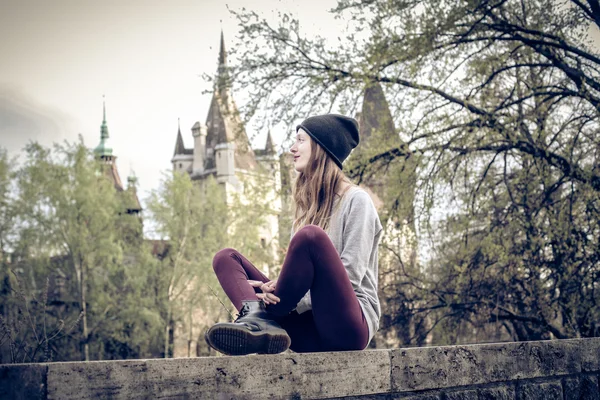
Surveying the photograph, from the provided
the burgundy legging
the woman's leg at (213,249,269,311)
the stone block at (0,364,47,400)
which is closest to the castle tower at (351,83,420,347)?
the woman's leg at (213,249,269,311)

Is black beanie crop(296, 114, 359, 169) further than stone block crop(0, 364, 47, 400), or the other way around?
black beanie crop(296, 114, 359, 169)

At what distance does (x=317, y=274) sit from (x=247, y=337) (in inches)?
15.7

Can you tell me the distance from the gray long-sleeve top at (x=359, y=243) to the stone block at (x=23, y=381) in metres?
1.38

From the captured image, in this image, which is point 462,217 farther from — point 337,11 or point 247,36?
point 247,36

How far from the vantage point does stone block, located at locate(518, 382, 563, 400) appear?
3.63 metres

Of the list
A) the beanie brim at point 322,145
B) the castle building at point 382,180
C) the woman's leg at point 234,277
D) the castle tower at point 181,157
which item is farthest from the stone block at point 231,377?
the castle tower at point 181,157

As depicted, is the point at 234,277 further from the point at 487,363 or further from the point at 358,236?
the point at 487,363

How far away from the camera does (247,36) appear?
40.9 ft

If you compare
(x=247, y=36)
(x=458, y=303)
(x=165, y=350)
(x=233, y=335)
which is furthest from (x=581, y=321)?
(x=165, y=350)

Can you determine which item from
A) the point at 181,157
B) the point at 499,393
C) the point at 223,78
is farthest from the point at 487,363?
the point at 181,157

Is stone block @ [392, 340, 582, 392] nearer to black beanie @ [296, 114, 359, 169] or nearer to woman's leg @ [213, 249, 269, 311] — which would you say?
woman's leg @ [213, 249, 269, 311]

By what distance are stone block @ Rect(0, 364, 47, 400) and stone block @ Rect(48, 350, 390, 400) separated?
0.09 ft

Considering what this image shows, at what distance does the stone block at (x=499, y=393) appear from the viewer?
348cm

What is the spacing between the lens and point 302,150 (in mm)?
3740
